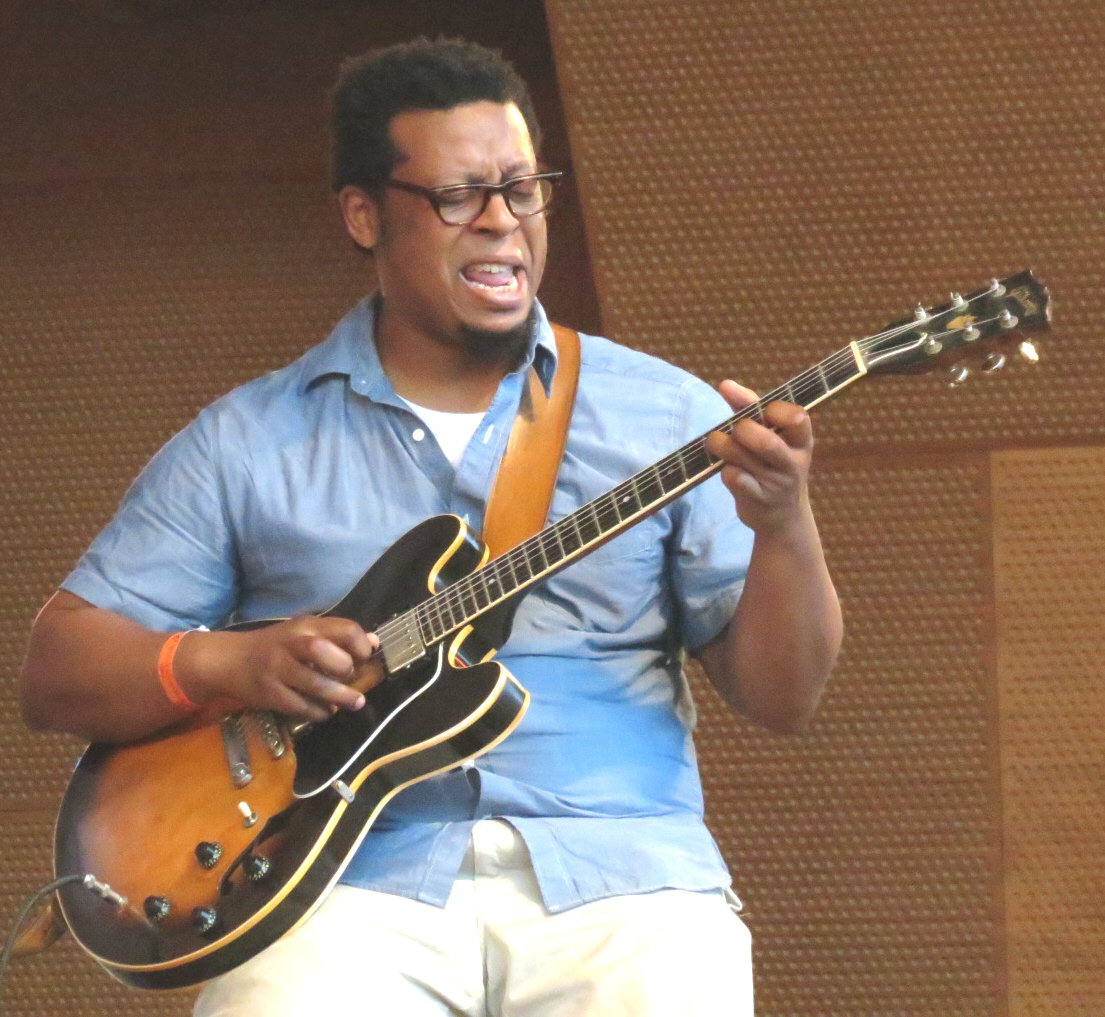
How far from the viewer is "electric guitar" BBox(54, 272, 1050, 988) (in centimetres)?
160

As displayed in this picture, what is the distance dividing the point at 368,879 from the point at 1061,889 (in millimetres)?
1471

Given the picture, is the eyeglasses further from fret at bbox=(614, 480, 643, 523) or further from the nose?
fret at bbox=(614, 480, 643, 523)

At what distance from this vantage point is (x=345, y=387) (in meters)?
1.96

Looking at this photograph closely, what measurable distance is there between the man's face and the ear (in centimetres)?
7

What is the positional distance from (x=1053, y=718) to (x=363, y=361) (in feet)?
4.59

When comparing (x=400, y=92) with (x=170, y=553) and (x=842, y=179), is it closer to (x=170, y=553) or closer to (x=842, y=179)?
(x=170, y=553)

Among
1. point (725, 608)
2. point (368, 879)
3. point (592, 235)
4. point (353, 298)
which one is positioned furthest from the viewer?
point (353, 298)

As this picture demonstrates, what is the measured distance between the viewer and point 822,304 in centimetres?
268

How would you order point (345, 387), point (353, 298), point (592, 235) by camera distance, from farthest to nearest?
point (353, 298) < point (592, 235) < point (345, 387)

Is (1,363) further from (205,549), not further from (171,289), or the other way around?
(205,549)

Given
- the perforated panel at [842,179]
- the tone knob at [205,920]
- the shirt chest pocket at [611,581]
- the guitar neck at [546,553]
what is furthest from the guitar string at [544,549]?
the perforated panel at [842,179]

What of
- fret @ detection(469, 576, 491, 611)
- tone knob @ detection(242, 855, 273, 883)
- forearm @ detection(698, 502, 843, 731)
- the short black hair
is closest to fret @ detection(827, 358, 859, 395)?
forearm @ detection(698, 502, 843, 731)

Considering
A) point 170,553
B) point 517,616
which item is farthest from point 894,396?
point 170,553

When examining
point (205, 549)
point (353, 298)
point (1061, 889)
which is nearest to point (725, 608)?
point (205, 549)
